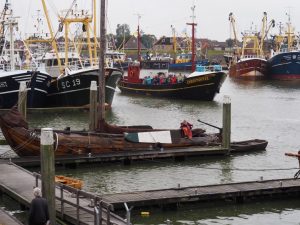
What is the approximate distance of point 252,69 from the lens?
114 m

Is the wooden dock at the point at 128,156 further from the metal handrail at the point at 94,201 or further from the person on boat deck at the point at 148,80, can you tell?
the person on boat deck at the point at 148,80

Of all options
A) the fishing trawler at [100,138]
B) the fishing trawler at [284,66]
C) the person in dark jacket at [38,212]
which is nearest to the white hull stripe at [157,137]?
the fishing trawler at [100,138]

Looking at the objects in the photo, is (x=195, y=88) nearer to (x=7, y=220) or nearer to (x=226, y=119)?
(x=226, y=119)

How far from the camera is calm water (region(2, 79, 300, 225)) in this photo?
22.2 metres

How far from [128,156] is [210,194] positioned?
8.00m

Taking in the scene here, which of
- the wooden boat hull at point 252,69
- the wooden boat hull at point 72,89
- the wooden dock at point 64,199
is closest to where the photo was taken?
the wooden dock at point 64,199

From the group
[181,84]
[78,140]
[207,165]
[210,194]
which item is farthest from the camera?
[181,84]

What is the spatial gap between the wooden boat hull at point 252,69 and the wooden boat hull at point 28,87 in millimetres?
63822

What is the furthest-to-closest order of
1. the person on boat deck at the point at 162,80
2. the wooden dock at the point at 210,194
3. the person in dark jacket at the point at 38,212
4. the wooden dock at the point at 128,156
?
the person on boat deck at the point at 162,80, the wooden dock at the point at 128,156, the wooden dock at the point at 210,194, the person in dark jacket at the point at 38,212

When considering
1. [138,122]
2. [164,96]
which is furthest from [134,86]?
[138,122]

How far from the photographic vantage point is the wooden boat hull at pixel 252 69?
113m

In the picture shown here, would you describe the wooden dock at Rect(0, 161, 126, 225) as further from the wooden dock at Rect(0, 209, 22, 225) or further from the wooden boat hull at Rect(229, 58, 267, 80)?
the wooden boat hull at Rect(229, 58, 267, 80)

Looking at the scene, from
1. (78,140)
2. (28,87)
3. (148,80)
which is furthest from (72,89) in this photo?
(78,140)

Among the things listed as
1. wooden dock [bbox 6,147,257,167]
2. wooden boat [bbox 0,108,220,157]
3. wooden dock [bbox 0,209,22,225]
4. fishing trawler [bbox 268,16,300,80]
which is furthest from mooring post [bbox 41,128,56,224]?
fishing trawler [bbox 268,16,300,80]
